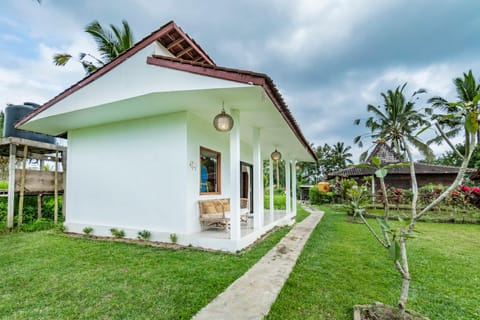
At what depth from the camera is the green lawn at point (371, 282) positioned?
2.56m

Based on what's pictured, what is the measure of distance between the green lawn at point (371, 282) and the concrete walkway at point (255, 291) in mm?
131

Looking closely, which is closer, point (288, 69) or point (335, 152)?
point (288, 69)

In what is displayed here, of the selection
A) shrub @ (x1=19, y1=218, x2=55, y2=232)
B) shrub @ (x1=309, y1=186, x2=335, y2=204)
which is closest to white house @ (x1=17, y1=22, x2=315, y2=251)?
shrub @ (x1=19, y1=218, x2=55, y2=232)

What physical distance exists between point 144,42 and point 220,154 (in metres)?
3.43

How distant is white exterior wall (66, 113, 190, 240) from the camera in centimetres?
516

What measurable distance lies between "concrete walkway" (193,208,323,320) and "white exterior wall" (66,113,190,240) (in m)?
2.08

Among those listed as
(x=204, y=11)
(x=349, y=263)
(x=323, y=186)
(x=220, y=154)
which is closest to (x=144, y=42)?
(x=220, y=154)

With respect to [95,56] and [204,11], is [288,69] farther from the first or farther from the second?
[95,56]

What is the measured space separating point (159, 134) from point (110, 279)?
316cm

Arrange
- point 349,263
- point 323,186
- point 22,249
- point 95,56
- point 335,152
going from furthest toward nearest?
point 335,152
point 323,186
point 95,56
point 22,249
point 349,263

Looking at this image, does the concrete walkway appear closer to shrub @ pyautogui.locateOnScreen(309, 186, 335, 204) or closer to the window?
the window

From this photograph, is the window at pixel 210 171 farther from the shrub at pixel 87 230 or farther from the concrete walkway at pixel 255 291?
the shrub at pixel 87 230

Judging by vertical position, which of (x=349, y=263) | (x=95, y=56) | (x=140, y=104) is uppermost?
(x=95, y=56)

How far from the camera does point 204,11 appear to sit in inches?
307
